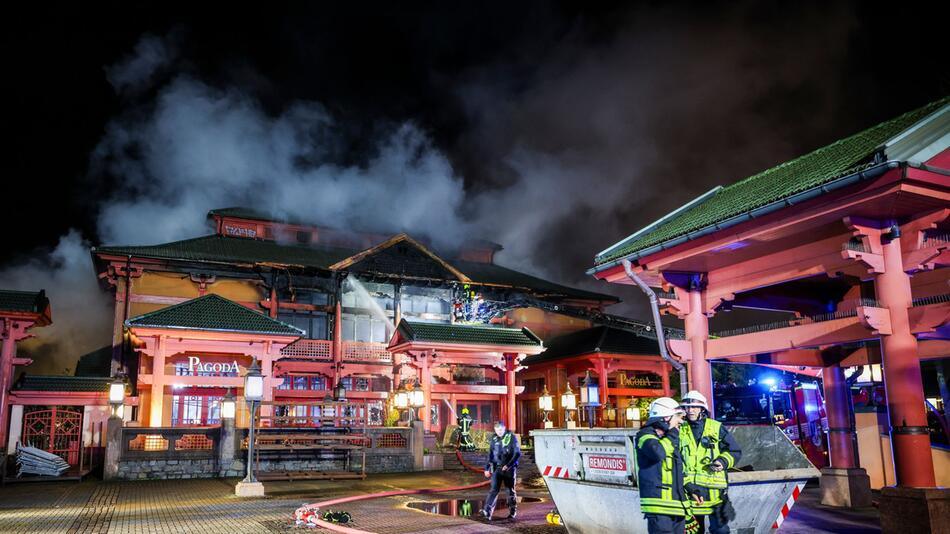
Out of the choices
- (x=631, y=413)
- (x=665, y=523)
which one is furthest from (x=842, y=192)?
(x=631, y=413)

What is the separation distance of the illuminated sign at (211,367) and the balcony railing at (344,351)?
2.95m

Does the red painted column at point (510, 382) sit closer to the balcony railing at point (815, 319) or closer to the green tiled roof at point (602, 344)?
the green tiled roof at point (602, 344)

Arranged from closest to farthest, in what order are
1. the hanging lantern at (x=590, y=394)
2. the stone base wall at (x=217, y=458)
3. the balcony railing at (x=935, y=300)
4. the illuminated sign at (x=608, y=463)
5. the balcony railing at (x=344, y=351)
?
the illuminated sign at (x=608, y=463)
the balcony railing at (x=935, y=300)
the hanging lantern at (x=590, y=394)
the stone base wall at (x=217, y=458)
the balcony railing at (x=344, y=351)

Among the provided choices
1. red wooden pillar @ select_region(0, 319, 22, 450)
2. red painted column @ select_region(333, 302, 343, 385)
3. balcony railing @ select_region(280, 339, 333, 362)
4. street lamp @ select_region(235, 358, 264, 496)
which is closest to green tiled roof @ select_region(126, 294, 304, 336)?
red wooden pillar @ select_region(0, 319, 22, 450)

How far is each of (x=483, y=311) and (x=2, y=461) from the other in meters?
21.7

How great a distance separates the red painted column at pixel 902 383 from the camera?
359 inches

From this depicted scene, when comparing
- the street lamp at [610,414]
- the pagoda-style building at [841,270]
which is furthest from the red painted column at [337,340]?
the pagoda-style building at [841,270]

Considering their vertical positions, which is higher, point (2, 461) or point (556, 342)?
point (556, 342)

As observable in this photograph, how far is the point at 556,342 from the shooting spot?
37969mm

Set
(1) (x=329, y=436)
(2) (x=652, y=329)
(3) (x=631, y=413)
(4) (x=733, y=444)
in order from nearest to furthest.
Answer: (4) (x=733, y=444) < (1) (x=329, y=436) < (3) (x=631, y=413) < (2) (x=652, y=329)

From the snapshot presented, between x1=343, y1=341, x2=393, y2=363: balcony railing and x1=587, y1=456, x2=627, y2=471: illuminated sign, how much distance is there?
81.6 ft

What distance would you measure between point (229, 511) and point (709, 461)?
10166mm

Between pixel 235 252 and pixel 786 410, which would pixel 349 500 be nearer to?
pixel 786 410

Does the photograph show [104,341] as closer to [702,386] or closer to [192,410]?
[192,410]
